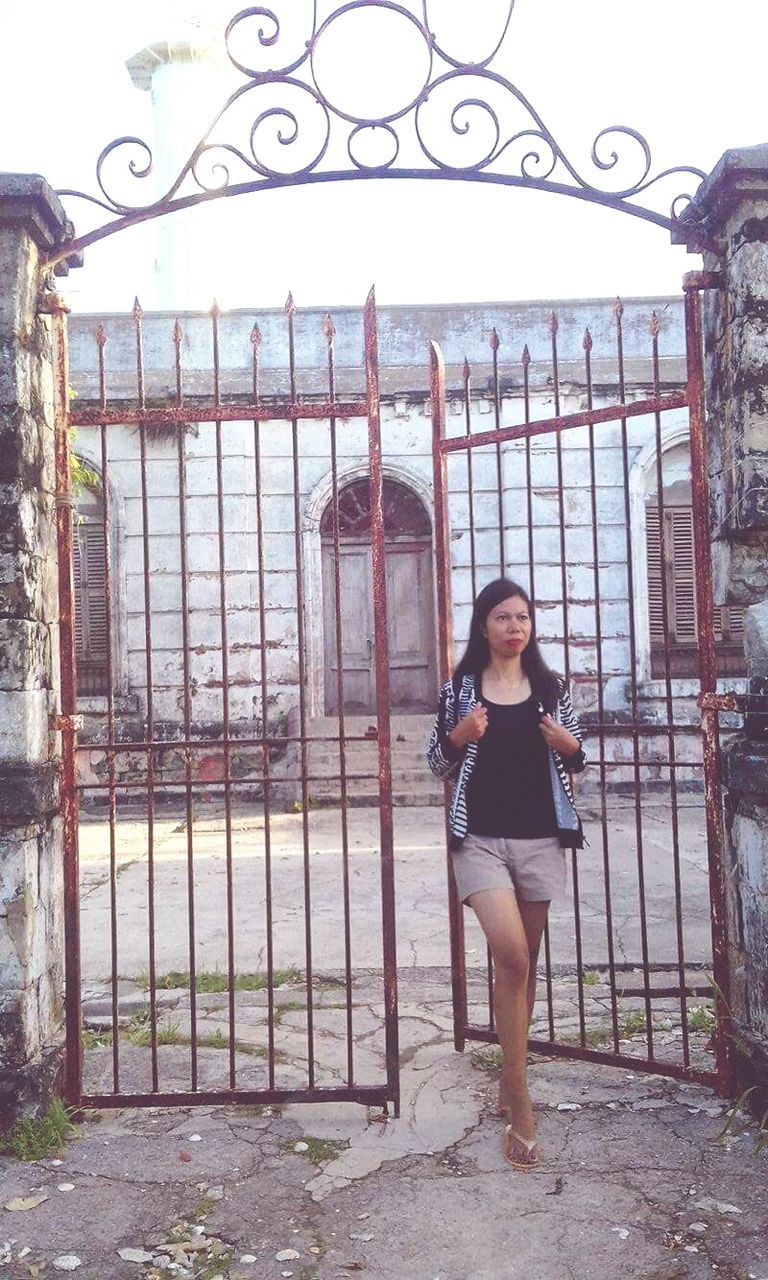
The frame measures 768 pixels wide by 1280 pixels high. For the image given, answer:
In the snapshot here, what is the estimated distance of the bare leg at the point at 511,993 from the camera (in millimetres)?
3154

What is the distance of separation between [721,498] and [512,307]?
9.44 m

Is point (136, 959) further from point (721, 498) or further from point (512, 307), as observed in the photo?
point (512, 307)

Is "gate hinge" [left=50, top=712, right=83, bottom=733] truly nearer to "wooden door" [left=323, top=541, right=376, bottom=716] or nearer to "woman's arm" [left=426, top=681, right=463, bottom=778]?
"woman's arm" [left=426, top=681, right=463, bottom=778]

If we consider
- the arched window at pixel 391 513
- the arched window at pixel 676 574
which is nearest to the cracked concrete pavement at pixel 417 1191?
the arched window at pixel 676 574

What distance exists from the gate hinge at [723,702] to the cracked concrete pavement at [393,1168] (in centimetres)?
133

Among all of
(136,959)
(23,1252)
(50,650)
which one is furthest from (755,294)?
(136,959)

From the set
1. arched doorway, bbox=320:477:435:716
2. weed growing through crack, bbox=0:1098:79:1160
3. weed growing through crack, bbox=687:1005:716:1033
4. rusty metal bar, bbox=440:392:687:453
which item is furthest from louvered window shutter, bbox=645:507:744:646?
weed growing through crack, bbox=0:1098:79:1160

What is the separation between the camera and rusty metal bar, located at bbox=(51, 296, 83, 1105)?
360cm

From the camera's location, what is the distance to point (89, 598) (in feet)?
40.9

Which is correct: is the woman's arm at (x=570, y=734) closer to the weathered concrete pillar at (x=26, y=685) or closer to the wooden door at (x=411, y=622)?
the weathered concrete pillar at (x=26, y=685)

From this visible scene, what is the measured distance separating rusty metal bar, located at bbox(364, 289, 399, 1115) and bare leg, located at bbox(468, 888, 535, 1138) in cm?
47

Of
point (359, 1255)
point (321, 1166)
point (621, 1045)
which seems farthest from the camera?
point (621, 1045)

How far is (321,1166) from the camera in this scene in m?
3.21

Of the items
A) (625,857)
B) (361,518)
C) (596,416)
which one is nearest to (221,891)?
(625,857)
